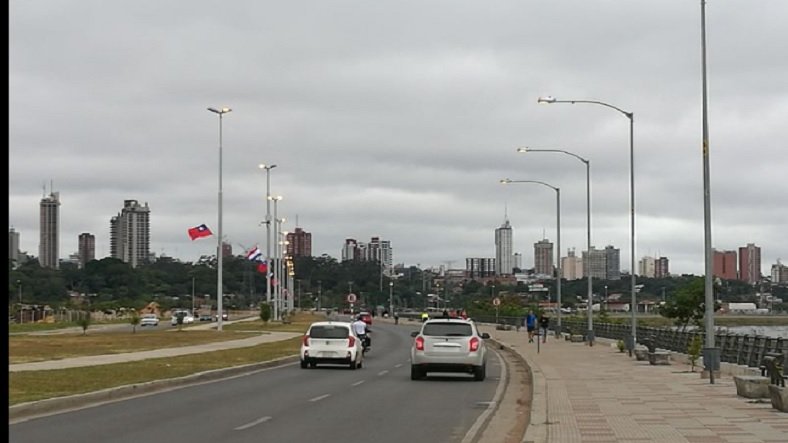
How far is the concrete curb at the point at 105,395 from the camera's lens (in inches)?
790

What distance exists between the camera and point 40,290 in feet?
529

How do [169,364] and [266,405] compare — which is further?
[169,364]

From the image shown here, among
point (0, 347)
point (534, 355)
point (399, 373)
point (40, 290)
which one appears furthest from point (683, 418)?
point (40, 290)

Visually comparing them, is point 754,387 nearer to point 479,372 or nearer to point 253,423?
point 253,423

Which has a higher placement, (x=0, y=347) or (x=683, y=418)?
(x=0, y=347)

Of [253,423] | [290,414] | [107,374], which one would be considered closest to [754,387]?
[290,414]

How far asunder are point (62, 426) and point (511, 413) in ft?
26.0

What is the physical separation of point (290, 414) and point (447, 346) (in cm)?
1104

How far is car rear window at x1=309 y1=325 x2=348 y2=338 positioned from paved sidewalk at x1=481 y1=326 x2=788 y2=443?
21.6 feet

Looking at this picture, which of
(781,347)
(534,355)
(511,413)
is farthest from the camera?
(534,355)

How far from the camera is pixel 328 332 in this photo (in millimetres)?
37156

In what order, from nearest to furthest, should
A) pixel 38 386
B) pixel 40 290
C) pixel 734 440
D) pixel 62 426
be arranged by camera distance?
pixel 734 440 < pixel 62 426 < pixel 38 386 < pixel 40 290

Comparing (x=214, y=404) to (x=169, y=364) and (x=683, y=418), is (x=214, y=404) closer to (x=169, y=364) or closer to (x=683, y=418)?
(x=683, y=418)

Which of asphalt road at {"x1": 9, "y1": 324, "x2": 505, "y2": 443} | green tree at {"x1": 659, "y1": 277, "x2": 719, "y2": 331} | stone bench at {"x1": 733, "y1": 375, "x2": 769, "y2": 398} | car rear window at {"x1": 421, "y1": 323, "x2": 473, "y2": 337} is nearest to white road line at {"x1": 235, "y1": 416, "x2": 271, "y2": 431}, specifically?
asphalt road at {"x1": 9, "y1": 324, "x2": 505, "y2": 443}
